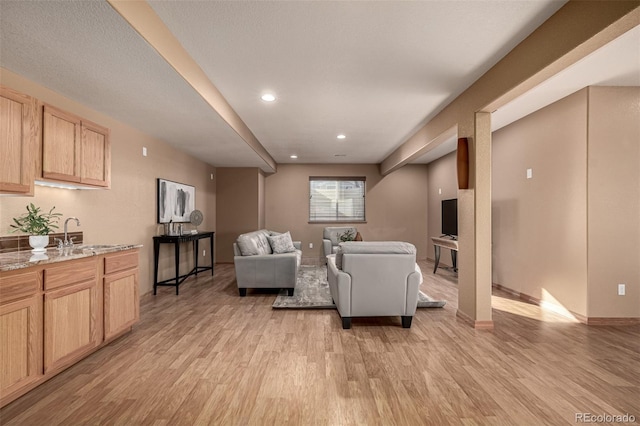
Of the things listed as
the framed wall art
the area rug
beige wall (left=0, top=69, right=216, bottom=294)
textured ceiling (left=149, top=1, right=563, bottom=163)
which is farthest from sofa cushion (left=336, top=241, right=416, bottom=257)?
the framed wall art

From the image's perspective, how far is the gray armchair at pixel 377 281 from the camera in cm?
Result: 314

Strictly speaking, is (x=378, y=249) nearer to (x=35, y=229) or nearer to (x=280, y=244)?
(x=280, y=244)

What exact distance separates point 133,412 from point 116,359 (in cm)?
86

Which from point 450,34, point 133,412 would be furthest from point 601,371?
point 133,412

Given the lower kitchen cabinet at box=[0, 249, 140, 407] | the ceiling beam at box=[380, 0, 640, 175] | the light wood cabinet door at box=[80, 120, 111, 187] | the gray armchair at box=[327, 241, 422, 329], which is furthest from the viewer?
the gray armchair at box=[327, 241, 422, 329]

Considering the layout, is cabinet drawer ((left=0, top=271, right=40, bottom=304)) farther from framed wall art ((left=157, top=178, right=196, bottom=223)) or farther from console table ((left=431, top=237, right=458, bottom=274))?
console table ((left=431, top=237, right=458, bottom=274))

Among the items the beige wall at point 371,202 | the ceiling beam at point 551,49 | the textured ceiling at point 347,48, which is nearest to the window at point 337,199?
the beige wall at point 371,202

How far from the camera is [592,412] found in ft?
6.01

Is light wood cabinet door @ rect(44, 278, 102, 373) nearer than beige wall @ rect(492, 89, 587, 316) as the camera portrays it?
Yes

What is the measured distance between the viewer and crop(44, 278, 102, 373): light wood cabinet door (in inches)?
84.0

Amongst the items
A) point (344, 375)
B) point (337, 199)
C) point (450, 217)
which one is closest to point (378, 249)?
point (344, 375)

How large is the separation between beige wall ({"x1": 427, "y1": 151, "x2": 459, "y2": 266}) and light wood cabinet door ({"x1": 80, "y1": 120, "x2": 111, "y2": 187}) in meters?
5.91

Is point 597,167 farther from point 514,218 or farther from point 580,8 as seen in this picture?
point 580,8

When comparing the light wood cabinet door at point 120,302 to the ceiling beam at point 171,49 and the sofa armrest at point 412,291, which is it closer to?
the ceiling beam at point 171,49
